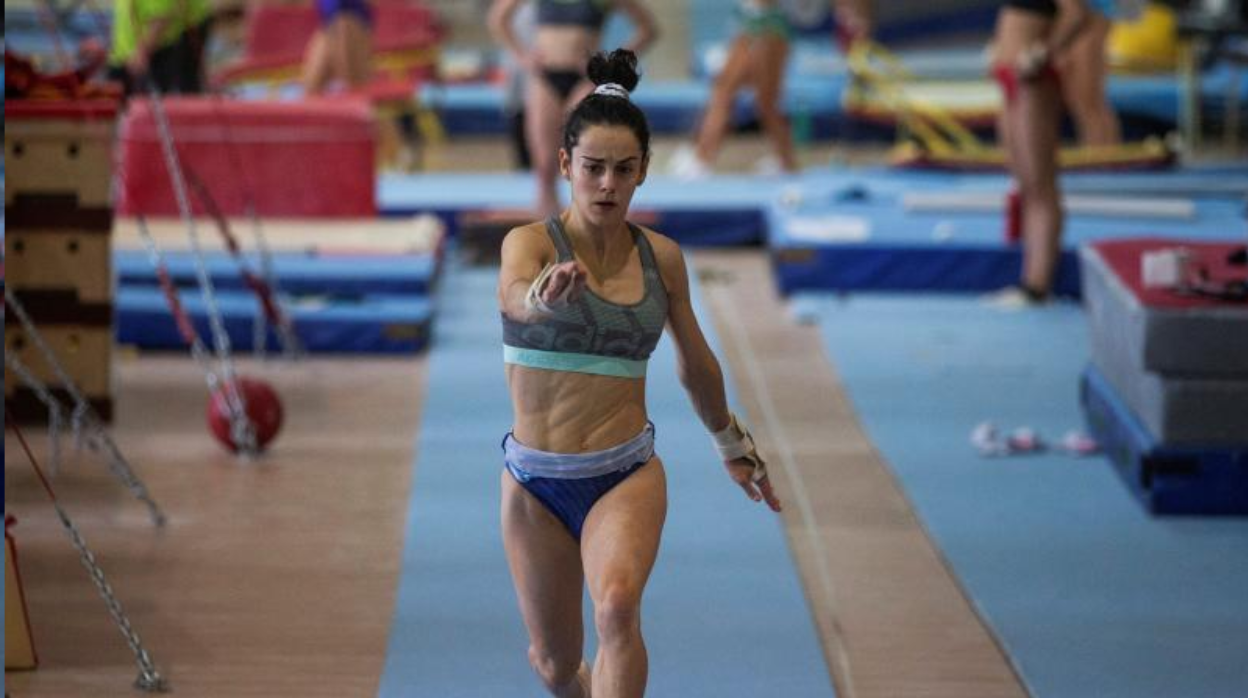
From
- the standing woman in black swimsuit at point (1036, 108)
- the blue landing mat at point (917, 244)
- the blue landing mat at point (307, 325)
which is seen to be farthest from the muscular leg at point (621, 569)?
the blue landing mat at point (917, 244)

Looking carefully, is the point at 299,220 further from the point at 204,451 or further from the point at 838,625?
the point at 838,625

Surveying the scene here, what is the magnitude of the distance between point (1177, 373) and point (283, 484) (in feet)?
9.76

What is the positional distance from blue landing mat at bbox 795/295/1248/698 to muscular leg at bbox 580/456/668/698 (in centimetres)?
143

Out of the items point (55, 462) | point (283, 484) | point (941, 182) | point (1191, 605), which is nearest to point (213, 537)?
point (283, 484)

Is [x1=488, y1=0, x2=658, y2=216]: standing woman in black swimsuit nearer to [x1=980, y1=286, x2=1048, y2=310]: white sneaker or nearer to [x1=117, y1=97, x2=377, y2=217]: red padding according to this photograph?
[x1=117, y1=97, x2=377, y2=217]: red padding

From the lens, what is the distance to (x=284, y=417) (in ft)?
25.1

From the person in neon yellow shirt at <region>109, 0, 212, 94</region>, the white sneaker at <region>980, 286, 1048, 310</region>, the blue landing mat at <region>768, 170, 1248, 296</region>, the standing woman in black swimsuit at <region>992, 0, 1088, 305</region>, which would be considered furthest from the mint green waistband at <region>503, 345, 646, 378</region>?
the person in neon yellow shirt at <region>109, 0, 212, 94</region>

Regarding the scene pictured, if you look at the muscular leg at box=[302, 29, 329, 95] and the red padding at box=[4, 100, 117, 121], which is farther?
the muscular leg at box=[302, 29, 329, 95]

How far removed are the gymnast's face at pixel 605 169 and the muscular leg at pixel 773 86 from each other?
8.71 meters

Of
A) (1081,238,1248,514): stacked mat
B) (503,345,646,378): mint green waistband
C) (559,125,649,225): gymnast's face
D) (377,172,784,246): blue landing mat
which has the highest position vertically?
(559,125,649,225): gymnast's face

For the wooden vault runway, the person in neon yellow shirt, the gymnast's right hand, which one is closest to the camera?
the gymnast's right hand

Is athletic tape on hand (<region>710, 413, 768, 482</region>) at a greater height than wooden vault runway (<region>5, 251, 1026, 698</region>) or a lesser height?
greater

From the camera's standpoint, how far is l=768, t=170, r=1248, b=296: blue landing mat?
10133 millimetres

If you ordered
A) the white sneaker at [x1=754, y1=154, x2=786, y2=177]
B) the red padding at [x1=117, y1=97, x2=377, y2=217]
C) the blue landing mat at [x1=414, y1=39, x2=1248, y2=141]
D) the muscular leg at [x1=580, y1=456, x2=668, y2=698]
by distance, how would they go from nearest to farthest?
the muscular leg at [x1=580, y1=456, x2=668, y2=698] → the red padding at [x1=117, y1=97, x2=377, y2=217] → the white sneaker at [x1=754, y1=154, x2=786, y2=177] → the blue landing mat at [x1=414, y1=39, x2=1248, y2=141]
